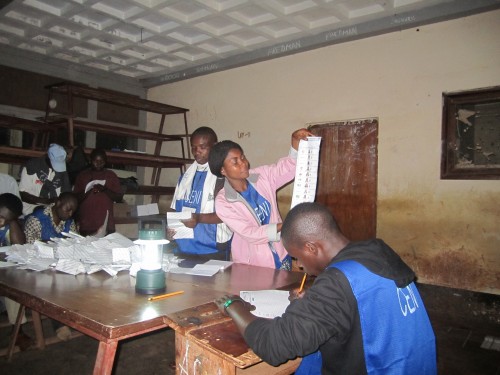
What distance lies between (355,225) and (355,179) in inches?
A: 25.0

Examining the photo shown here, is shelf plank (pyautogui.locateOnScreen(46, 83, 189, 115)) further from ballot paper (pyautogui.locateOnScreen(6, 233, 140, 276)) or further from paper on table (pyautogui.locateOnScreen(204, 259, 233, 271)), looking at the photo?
paper on table (pyautogui.locateOnScreen(204, 259, 233, 271))

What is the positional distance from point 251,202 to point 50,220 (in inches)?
76.1

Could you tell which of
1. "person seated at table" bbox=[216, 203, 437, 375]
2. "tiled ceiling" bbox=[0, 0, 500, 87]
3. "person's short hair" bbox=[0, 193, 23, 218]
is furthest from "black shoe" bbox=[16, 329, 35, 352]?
"tiled ceiling" bbox=[0, 0, 500, 87]

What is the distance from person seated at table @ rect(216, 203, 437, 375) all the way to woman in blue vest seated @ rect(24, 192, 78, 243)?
8.37ft

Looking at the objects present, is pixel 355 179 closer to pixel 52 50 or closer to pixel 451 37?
pixel 451 37

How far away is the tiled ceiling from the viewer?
4328mm

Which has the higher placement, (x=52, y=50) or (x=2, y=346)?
(x=52, y=50)

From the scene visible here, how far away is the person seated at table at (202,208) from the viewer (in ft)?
8.55

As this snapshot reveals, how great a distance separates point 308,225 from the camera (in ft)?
4.00

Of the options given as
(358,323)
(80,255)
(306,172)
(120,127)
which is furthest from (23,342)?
(120,127)

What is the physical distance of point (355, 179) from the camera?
4.96 metres

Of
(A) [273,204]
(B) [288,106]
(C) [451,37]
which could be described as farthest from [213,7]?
(A) [273,204]

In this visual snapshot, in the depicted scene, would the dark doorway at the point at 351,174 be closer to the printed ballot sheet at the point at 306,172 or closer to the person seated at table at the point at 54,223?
the printed ballot sheet at the point at 306,172

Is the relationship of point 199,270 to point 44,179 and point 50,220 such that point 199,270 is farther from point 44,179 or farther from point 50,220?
point 44,179
